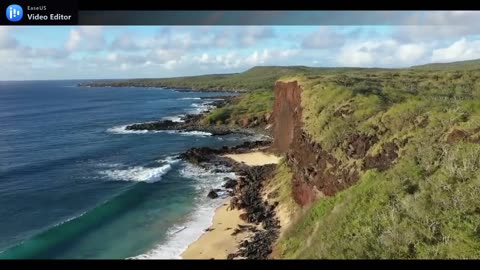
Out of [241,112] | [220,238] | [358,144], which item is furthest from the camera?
[241,112]

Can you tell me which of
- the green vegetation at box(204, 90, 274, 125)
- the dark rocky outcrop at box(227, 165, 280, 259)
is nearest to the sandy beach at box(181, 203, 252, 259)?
the dark rocky outcrop at box(227, 165, 280, 259)

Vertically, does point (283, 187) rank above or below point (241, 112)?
below

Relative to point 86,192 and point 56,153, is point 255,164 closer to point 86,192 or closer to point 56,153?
point 86,192

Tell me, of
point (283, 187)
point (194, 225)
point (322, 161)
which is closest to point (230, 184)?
point (283, 187)

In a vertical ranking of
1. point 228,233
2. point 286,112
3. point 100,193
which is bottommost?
point 228,233

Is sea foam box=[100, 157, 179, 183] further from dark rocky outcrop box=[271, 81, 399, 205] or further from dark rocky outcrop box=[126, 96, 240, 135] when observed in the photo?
dark rocky outcrop box=[126, 96, 240, 135]

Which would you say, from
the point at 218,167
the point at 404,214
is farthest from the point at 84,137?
the point at 404,214

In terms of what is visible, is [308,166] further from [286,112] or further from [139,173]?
[139,173]
